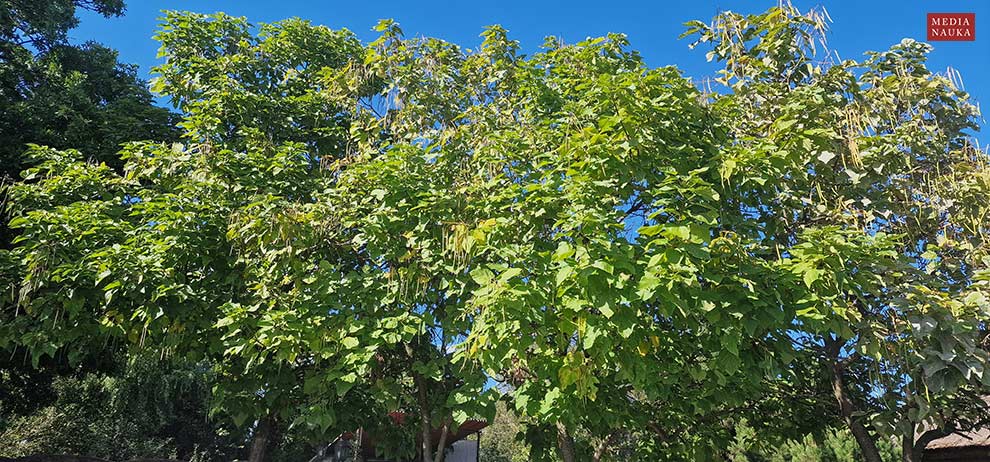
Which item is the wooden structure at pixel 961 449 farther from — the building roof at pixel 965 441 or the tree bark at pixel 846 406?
the tree bark at pixel 846 406

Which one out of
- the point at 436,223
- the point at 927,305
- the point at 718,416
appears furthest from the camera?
the point at 718,416

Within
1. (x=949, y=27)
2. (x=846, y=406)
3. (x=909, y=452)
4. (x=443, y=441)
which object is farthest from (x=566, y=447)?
(x=949, y=27)

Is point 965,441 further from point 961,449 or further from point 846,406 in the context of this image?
point 846,406

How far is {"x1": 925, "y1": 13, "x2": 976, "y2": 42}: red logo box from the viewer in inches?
300

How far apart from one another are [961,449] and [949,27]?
702 centimetres

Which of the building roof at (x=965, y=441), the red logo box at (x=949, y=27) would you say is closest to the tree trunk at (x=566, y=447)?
the red logo box at (x=949, y=27)

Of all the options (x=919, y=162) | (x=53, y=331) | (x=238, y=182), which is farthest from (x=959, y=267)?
(x=53, y=331)

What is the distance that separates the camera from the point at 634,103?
5.65 meters

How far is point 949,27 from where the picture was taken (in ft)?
25.1

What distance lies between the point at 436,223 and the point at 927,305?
4.43m

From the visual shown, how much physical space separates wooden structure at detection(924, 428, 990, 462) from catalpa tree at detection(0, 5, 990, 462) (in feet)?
11.9

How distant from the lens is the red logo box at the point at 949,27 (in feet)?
25.0

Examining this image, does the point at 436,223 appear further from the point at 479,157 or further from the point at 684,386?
the point at 684,386

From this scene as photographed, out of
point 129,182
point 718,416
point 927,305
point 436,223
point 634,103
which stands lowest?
point 718,416
